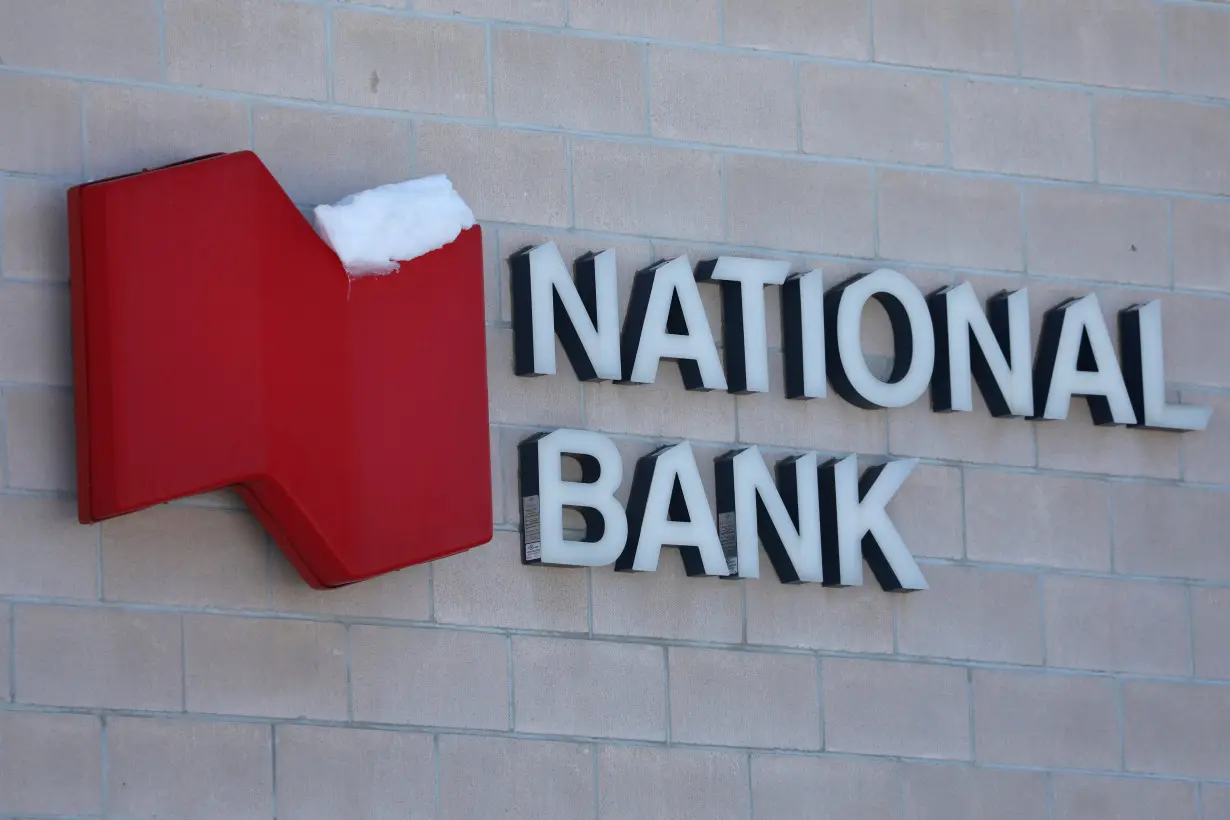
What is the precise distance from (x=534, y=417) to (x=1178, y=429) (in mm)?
1730

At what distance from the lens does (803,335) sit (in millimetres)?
5203

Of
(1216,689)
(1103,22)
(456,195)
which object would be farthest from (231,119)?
(1216,689)

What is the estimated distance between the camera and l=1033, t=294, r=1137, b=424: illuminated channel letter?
18.1 ft

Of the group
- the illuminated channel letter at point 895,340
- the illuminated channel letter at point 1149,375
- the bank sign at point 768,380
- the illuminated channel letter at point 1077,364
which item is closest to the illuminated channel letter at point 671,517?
the bank sign at point 768,380

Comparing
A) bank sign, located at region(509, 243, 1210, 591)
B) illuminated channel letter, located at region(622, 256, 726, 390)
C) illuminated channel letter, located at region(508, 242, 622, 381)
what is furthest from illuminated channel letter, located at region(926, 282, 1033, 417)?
illuminated channel letter, located at region(508, 242, 622, 381)

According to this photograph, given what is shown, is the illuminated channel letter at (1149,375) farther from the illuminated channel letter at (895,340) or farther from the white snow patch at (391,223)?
the white snow patch at (391,223)

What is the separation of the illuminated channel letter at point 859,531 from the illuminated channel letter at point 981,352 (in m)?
0.30

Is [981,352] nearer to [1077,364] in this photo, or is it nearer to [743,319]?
[1077,364]

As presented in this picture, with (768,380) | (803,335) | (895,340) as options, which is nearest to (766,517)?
(768,380)

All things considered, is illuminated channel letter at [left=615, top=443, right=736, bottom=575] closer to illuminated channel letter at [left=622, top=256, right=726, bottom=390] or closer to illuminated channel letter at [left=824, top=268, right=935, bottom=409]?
illuminated channel letter at [left=622, top=256, right=726, bottom=390]

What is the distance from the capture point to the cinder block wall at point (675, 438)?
4504 mm

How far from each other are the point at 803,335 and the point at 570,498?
2.36ft

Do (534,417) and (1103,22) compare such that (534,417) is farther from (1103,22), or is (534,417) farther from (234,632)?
(1103,22)

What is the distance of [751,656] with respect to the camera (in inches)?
200
